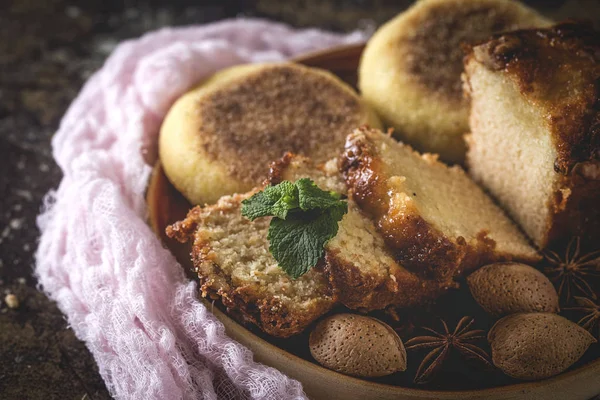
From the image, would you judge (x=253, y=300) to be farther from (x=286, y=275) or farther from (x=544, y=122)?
(x=544, y=122)

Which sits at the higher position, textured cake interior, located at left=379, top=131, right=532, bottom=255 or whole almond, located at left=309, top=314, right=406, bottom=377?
textured cake interior, located at left=379, top=131, right=532, bottom=255

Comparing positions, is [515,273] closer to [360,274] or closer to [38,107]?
[360,274]

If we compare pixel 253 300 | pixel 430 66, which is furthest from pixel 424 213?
pixel 430 66

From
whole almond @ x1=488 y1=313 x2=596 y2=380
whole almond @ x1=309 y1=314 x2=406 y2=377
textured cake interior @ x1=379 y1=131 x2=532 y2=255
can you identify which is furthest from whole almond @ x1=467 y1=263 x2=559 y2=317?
whole almond @ x1=309 y1=314 x2=406 y2=377

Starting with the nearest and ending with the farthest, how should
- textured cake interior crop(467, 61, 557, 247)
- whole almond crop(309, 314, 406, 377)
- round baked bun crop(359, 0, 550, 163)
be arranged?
whole almond crop(309, 314, 406, 377) → textured cake interior crop(467, 61, 557, 247) → round baked bun crop(359, 0, 550, 163)

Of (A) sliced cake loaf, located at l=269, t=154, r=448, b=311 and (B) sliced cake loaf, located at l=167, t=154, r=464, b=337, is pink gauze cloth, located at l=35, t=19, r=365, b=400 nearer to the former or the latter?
(B) sliced cake loaf, located at l=167, t=154, r=464, b=337

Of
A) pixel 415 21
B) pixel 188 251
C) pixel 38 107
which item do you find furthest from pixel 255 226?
pixel 38 107
